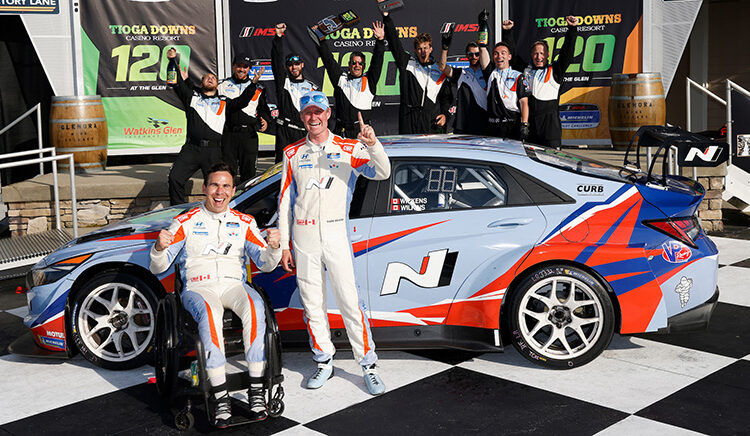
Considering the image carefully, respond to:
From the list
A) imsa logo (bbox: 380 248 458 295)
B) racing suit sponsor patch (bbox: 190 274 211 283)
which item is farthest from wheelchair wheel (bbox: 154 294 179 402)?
imsa logo (bbox: 380 248 458 295)

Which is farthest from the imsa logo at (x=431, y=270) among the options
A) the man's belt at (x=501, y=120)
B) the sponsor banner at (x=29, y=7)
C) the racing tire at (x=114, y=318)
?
the sponsor banner at (x=29, y=7)

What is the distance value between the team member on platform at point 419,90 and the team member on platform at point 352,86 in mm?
225

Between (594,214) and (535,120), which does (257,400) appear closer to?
(594,214)

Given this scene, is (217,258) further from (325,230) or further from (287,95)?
(287,95)

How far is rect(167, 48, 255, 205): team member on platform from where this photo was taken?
9297 millimetres

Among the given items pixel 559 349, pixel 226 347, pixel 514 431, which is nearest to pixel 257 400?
pixel 226 347

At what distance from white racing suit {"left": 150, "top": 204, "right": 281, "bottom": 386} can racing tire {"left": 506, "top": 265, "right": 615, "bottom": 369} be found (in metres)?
1.52

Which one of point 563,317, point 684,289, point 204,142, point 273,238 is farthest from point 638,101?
point 273,238

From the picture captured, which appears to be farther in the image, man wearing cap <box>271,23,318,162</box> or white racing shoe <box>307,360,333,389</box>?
man wearing cap <box>271,23,318,162</box>

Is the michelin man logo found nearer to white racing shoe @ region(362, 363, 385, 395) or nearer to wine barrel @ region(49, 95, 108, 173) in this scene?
white racing shoe @ region(362, 363, 385, 395)

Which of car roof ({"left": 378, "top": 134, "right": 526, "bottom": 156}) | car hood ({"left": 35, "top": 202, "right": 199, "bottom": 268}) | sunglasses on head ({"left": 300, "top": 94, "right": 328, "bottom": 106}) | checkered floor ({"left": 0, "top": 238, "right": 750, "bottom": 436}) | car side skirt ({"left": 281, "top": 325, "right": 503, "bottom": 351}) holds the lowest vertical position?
checkered floor ({"left": 0, "top": 238, "right": 750, "bottom": 436})

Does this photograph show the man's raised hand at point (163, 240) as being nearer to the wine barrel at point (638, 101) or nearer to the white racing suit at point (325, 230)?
the white racing suit at point (325, 230)

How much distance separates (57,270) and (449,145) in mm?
2650

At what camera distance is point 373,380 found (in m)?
5.18
